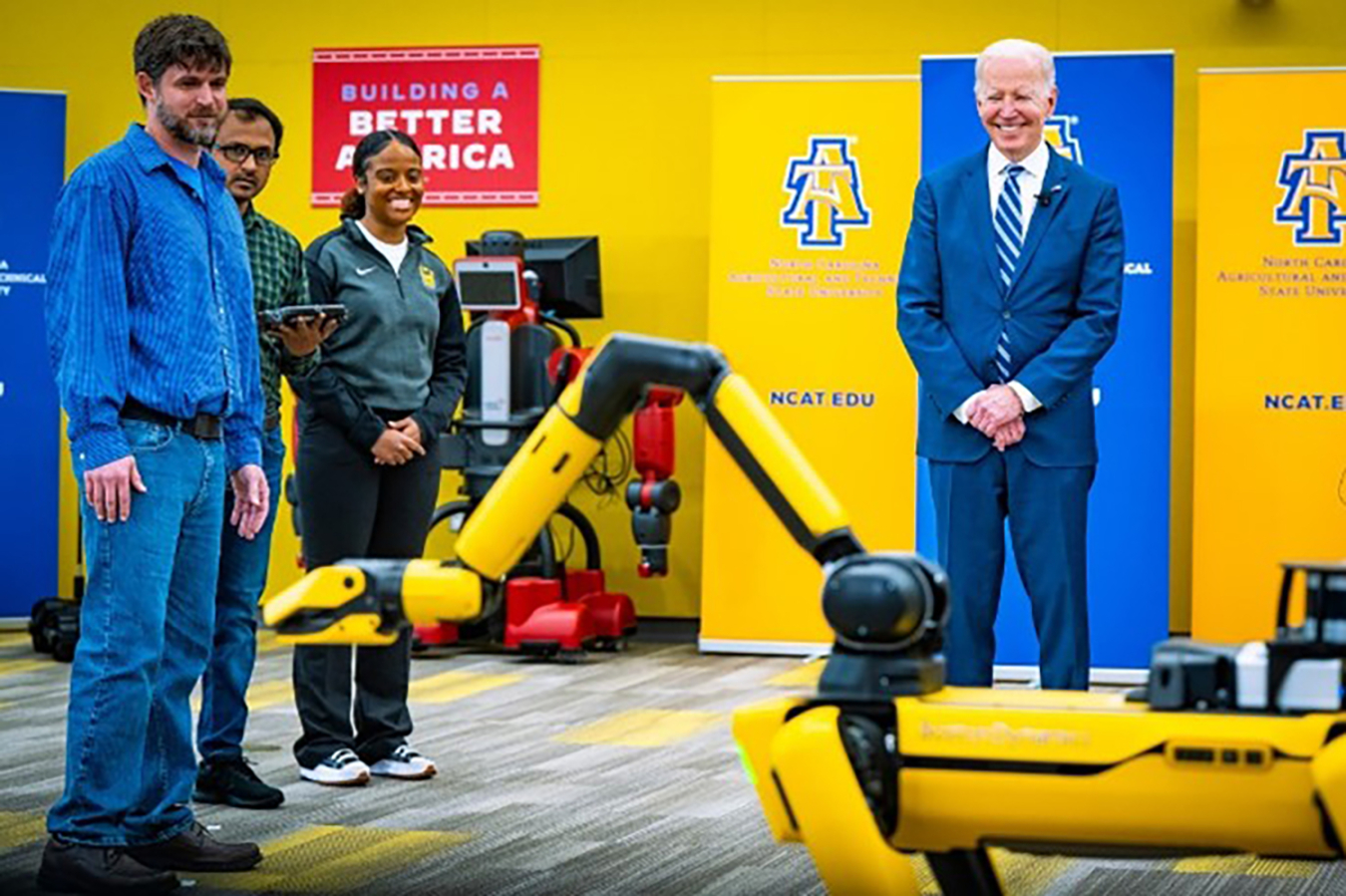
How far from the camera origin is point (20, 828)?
3.94 metres

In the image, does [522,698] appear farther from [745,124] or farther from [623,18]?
[623,18]

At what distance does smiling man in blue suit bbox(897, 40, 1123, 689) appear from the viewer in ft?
12.1

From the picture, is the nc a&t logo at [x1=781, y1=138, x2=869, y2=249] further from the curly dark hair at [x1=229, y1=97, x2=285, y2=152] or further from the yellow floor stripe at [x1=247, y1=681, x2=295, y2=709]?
the curly dark hair at [x1=229, y1=97, x2=285, y2=152]

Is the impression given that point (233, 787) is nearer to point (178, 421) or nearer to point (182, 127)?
point (178, 421)

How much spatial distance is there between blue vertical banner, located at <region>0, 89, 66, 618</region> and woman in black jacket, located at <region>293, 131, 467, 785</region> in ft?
13.3

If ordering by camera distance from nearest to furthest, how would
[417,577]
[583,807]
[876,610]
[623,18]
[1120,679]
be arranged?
[876,610] < [417,577] < [583,807] < [1120,679] < [623,18]

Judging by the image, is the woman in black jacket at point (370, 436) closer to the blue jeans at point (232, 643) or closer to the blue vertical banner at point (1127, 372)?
the blue jeans at point (232, 643)

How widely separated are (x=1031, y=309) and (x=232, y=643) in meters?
1.87

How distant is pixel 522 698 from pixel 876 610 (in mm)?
3846

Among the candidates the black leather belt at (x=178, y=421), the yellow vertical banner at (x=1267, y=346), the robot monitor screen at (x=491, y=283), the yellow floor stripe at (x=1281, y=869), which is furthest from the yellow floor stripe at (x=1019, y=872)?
the robot monitor screen at (x=491, y=283)

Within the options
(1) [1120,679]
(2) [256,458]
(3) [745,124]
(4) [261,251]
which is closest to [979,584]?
(2) [256,458]

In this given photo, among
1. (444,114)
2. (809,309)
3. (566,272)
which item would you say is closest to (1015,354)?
(809,309)

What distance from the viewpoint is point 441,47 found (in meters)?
8.70

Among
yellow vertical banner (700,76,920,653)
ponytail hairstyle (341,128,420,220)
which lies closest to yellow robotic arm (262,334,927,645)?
ponytail hairstyle (341,128,420,220)
